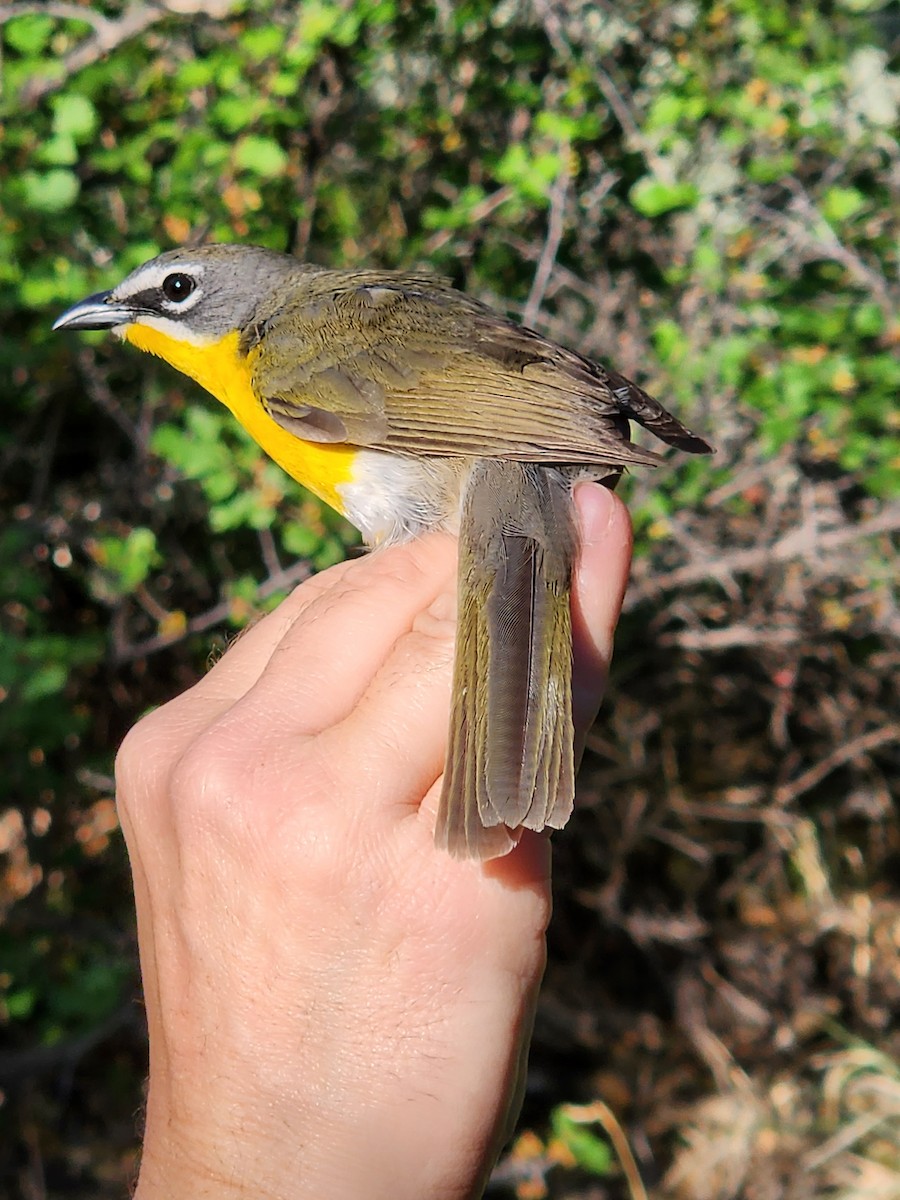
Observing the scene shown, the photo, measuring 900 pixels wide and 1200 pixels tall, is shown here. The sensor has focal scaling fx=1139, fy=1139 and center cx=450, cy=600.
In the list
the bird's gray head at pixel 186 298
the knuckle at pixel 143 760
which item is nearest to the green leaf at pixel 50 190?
the bird's gray head at pixel 186 298

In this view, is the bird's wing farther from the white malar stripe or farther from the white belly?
the white malar stripe

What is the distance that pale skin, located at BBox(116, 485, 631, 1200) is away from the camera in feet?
4.89

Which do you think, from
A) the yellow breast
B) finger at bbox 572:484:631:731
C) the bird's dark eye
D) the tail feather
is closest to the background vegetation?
the yellow breast

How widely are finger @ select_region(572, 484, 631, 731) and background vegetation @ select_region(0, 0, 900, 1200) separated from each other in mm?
1575

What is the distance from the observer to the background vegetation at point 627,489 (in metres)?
3.63

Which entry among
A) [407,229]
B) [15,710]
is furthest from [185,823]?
[407,229]

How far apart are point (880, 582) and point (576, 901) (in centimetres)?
186

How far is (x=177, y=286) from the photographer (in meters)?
3.09

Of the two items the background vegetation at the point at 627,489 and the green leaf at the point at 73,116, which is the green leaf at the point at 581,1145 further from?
the green leaf at the point at 73,116

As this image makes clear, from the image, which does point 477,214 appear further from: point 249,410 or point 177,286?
point 249,410

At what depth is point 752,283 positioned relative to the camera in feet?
13.1

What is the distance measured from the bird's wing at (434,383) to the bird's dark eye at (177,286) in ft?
0.72

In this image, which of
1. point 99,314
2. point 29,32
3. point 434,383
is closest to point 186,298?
point 99,314

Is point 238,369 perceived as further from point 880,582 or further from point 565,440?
point 880,582
